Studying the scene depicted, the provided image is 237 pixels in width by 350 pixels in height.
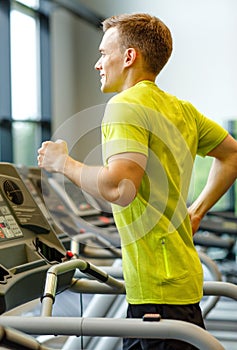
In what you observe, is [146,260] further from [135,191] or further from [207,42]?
[207,42]

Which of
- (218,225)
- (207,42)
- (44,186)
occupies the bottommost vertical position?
(218,225)

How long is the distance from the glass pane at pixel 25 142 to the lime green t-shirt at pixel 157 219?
5.59m

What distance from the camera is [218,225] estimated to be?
6219 mm

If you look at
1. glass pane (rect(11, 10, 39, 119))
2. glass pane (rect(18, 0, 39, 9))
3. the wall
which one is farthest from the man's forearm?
glass pane (rect(18, 0, 39, 9))

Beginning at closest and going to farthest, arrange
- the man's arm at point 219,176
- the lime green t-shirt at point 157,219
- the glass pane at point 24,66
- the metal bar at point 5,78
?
the lime green t-shirt at point 157,219 → the man's arm at point 219,176 → the metal bar at point 5,78 → the glass pane at point 24,66

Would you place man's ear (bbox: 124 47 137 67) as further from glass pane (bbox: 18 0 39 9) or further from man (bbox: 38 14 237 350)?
glass pane (bbox: 18 0 39 9)

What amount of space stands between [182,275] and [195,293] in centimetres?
7

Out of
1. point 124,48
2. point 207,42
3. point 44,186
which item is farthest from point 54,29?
point 124,48

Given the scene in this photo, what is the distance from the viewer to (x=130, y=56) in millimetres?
1756

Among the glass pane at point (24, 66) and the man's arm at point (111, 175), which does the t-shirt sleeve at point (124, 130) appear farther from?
the glass pane at point (24, 66)

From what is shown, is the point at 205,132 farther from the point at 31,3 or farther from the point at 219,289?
the point at 31,3

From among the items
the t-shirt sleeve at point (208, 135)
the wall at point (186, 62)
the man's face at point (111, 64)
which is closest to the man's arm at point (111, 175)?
the man's face at point (111, 64)

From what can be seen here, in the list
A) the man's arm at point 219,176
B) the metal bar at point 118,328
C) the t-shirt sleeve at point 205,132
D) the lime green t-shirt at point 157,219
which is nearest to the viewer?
the metal bar at point 118,328

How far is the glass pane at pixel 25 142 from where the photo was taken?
7.32 metres
